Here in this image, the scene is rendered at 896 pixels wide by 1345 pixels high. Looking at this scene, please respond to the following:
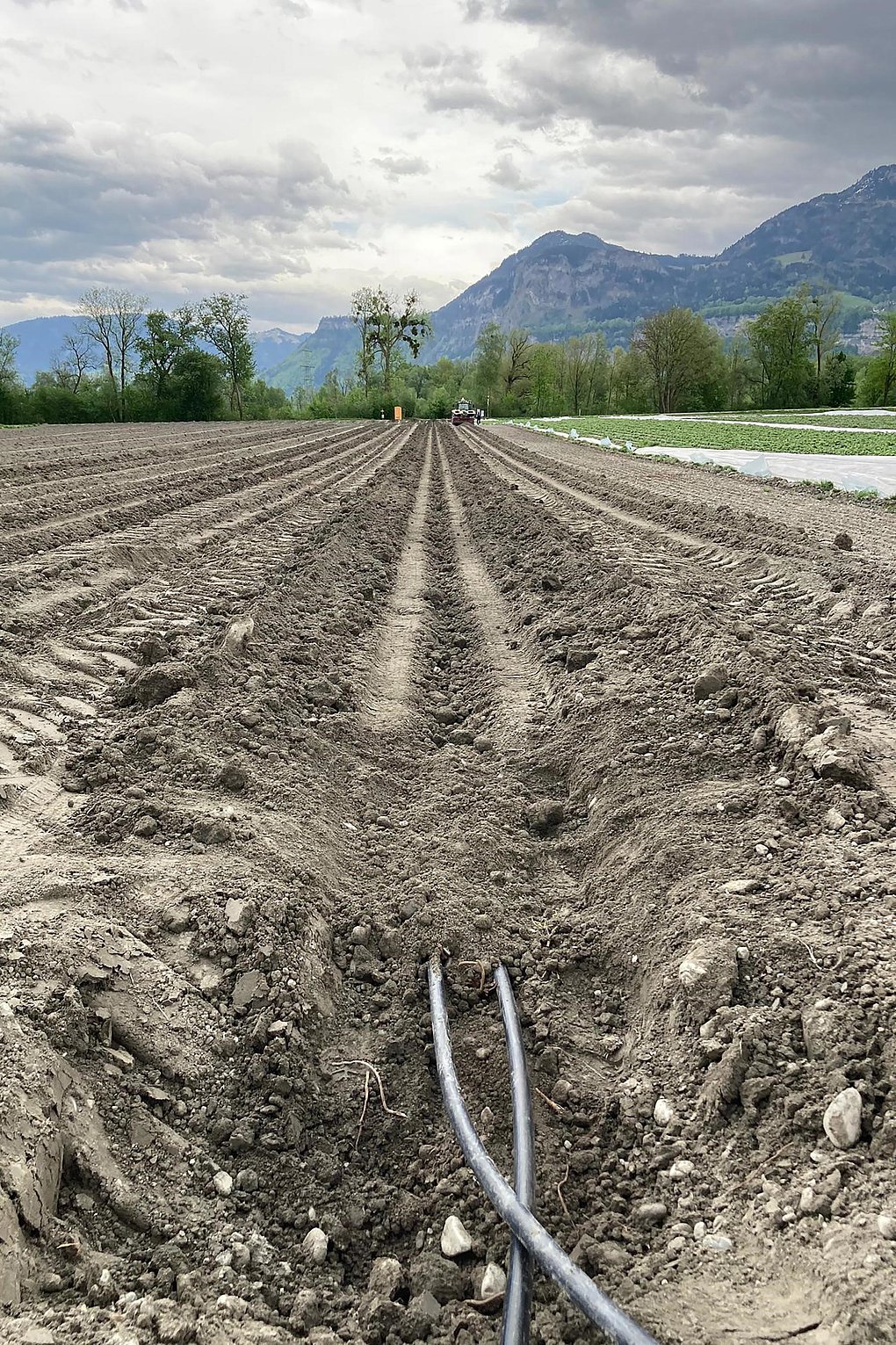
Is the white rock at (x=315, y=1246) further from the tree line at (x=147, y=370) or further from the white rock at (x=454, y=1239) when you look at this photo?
the tree line at (x=147, y=370)

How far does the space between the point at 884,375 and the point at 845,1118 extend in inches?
2999

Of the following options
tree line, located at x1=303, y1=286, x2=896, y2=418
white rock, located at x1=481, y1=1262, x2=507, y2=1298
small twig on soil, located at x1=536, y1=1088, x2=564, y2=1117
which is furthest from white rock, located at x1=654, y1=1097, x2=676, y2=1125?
tree line, located at x1=303, y1=286, x2=896, y2=418

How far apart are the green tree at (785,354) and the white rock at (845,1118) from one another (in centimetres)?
8222

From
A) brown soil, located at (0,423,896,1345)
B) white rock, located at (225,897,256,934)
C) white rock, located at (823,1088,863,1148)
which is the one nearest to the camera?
brown soil, located at (0,423,896,1345)

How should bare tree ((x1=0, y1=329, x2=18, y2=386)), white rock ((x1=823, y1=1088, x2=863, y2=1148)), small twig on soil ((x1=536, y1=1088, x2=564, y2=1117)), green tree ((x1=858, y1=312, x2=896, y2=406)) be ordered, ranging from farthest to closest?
green tree ((x1=858, y1=312, x2=896, y2=406)) < bare tree ((x1=0, y1=329, x2=18, y2=386)) < small twig on soil ((x1=536, y1=1088, x2=564, y2=1117)) < white rock ((x1=823, y1=1088, x2=863, y2=1148))

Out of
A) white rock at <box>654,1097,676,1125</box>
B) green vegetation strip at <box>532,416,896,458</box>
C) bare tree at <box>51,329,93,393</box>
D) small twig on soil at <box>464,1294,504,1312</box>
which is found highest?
bare tree at <box>51,329,93,393</box>

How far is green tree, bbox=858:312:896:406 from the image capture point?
6378 cm

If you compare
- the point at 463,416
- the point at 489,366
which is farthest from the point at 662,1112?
the point at 489,366

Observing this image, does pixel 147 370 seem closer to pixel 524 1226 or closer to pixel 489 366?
pixel 489 366

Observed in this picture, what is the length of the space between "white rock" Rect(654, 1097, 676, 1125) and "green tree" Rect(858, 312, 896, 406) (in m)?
74.7

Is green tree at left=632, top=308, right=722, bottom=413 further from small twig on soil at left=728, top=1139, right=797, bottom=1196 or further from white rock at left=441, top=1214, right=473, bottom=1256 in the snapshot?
white rock at left=441, top=1214, right=473, bottom=1256

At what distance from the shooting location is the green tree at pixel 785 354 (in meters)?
73.2

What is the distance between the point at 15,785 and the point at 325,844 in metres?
1.75

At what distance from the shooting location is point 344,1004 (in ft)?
11.0
